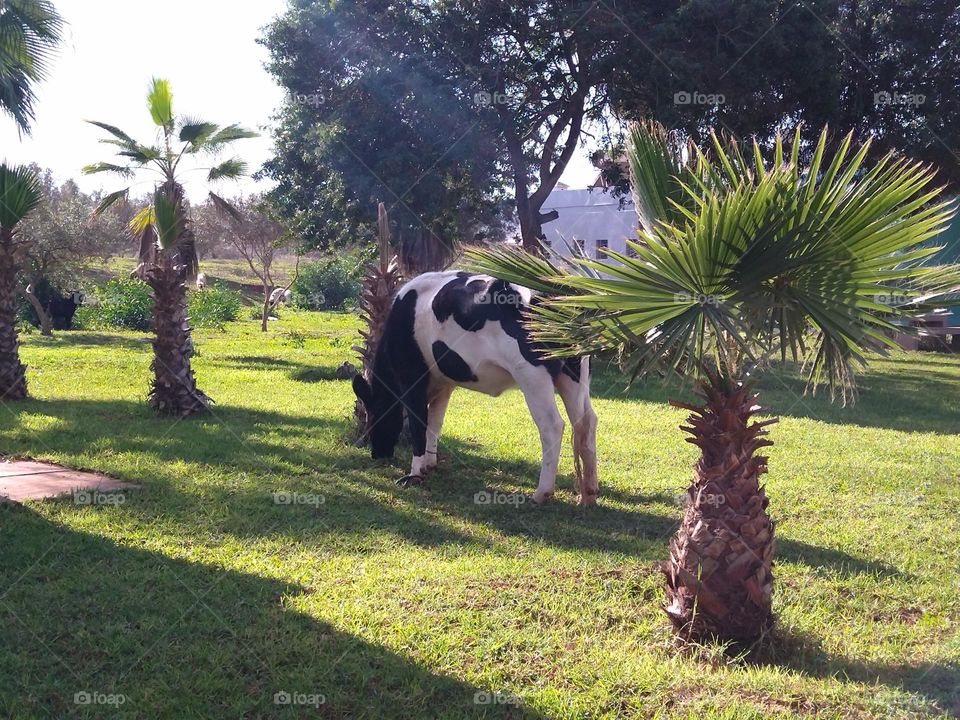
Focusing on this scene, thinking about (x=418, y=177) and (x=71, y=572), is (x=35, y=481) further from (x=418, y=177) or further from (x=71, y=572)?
(x=418, y=177)

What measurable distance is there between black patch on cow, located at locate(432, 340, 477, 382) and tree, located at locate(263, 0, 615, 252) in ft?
31.8

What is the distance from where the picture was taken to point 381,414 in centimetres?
845

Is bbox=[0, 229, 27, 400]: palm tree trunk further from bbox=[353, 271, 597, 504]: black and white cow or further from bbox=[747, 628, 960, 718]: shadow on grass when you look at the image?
bbox=[747, 628, 960, 718]: shadow on grass

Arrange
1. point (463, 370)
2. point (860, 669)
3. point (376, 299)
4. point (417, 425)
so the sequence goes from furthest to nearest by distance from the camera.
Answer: point (376, 299)
point (417, 425)
point (463, 370)
point (860, 669)

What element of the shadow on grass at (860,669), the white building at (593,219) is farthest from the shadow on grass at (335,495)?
the white building at (593,219)

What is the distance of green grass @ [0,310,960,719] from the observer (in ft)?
13.5

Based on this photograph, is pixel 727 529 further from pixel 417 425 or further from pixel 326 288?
pixel 326 288

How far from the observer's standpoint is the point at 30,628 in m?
4.67

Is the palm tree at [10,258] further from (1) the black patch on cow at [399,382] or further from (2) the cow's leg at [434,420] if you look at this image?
(2) the cow's leg at [434,420]

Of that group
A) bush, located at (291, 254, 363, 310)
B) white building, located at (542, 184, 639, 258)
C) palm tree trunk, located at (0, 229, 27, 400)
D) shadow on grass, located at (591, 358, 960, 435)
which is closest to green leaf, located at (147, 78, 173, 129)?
palm tree trunk, located at (0, 229, 27, 400)

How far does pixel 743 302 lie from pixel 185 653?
3118 millimetres

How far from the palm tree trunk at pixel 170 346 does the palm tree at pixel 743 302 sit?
770 centimetres

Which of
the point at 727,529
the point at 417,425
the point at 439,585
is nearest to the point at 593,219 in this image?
the point at 417,425

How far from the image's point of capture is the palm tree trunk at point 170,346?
1128cm
